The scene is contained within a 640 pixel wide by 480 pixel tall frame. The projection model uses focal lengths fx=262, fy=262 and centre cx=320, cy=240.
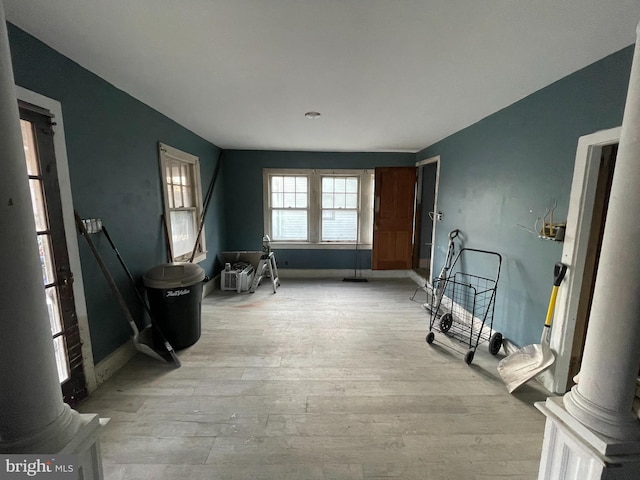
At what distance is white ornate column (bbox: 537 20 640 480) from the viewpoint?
0.90 metres

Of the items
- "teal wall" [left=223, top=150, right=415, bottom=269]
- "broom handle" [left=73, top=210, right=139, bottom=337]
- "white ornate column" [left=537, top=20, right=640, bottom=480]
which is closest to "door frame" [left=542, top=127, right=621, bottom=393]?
"white ornate column" [left=537, top=20, right=640, bottom=480]

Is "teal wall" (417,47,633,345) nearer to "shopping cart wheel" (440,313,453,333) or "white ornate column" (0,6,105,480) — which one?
"shopping cart wheel" (440,313,453,333)

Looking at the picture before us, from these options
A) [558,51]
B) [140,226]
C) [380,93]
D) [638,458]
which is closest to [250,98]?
[380,93]

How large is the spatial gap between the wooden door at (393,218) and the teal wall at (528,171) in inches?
56.8

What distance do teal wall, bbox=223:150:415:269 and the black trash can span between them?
2.56m

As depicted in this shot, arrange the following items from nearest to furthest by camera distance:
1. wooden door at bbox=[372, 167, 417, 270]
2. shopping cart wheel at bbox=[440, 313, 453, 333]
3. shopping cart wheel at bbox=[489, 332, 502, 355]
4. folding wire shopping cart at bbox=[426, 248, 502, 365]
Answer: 1. shopping cart wheel at bbox=[489, 332, 502, 355]
2. folding wire shopping cart at bbox=[426, 248, 502, 365]
3. shopping cart wheel at bbox=[440, 313, 453, 333]
4. wooden door at bbox=[372, 167, 417, 270]

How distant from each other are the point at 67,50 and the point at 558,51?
3.13m

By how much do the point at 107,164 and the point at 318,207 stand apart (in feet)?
11.2

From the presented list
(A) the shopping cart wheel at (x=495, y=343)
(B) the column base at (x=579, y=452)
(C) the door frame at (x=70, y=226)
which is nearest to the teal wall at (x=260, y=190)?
(A) the shopping cart wheel at (x=495, y=343)

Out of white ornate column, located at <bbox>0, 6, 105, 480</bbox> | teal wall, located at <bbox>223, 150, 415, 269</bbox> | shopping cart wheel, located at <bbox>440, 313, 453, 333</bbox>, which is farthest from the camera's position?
teal wall, located at <bbox>223, 150, 415, 269</bbox>

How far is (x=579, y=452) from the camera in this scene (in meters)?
1.01

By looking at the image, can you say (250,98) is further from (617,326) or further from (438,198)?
(438,198)

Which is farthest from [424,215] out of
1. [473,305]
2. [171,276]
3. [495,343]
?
[171,276]

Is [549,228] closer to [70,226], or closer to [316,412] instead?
[316,412]
